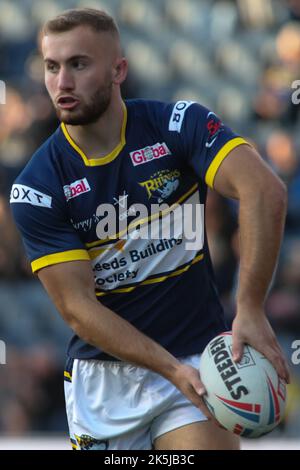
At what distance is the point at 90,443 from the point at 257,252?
1.24m

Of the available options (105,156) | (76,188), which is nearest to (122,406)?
(76,188)

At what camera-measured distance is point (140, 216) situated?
410cm

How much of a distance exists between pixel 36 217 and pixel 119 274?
442 millimetres

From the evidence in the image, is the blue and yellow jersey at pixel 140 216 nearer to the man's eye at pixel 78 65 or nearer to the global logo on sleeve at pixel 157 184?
the global logo on sleeve at pixel 157 184

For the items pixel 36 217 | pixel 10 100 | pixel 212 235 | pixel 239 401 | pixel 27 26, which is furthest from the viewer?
pixel 27 26

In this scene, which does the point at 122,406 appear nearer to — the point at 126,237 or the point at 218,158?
the point at 126,237

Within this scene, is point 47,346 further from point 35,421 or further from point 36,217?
point 36,217

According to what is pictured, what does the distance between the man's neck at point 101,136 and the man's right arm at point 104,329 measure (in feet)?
1.59

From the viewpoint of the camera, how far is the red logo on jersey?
4.06m

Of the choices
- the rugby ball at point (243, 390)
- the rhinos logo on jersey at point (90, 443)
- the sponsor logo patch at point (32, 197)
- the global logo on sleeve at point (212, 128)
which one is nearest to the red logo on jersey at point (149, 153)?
the global logo on sleeve at point (212, 128)

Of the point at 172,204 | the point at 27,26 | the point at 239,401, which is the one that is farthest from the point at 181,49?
the point at 239,401

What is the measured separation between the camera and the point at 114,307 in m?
4.20

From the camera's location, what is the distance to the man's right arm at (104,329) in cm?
379

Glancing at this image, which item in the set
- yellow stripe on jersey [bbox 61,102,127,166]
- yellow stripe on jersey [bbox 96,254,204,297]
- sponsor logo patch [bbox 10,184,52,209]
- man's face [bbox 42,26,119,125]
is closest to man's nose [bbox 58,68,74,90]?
man's face [bbox 42,26,119,125]
